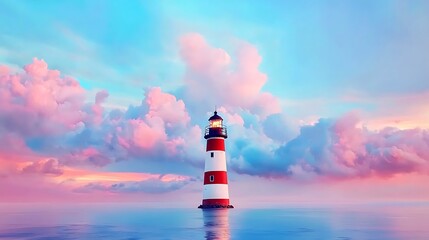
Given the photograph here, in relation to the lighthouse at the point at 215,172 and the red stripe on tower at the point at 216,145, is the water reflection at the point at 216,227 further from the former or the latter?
the red stripe on tower at the point at 216,145

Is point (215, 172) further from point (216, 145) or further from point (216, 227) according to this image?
point (216, 227)

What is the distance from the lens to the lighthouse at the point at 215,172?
50500 millimetres

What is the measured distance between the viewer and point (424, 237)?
3706 cm

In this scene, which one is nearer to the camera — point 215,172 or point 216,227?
point 216,227

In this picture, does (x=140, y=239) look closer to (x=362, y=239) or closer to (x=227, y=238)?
(x=227, y=238)

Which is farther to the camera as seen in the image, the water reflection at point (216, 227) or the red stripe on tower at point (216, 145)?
the red stripe on tower at point (216, 145)

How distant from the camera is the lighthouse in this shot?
50.5m

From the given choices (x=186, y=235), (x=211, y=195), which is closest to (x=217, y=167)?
(x=211, y=195)

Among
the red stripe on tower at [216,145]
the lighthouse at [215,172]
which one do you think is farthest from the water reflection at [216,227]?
the red stripe on tower at [216,145]

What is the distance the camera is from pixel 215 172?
166 ft

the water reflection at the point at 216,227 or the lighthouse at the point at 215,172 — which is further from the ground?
the lighthouse at the point at 215,172

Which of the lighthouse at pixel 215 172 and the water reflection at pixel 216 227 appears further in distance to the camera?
the lighthouse at pixel 215 172

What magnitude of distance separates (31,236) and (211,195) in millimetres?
20231

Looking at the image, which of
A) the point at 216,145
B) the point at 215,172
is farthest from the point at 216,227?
the point at 216,145
